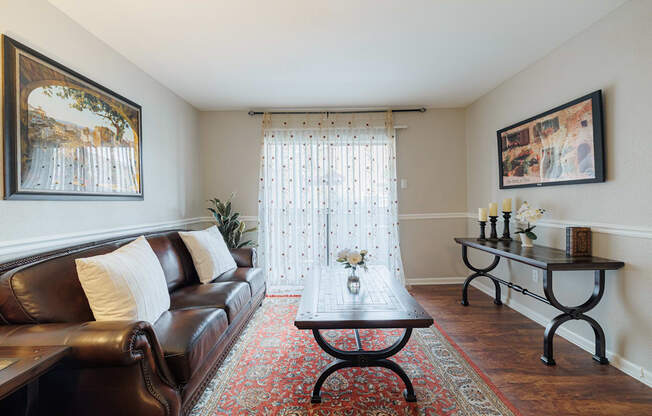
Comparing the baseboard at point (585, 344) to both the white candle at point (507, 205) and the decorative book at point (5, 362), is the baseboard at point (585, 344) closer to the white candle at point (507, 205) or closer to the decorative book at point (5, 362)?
the white candle at point (507, 205)

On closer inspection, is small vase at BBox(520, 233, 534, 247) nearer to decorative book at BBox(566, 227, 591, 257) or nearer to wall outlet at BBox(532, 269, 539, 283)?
wall outlet at BBox(532, 269, 539, 283)

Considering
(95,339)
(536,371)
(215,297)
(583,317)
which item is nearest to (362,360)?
(215,297)

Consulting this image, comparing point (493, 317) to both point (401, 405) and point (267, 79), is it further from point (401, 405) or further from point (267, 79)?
point (267, 79)

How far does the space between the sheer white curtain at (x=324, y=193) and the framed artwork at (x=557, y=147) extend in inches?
54.5

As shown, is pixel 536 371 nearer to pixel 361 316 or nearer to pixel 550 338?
pixel 550 338

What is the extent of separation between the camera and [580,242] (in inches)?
86.5

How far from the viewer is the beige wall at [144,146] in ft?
5.52

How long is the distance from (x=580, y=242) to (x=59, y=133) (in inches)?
149

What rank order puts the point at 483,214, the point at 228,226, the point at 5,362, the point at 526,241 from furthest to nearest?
the point at 228,226, the point at 483,214, the point at 526,241, the point at 5,362

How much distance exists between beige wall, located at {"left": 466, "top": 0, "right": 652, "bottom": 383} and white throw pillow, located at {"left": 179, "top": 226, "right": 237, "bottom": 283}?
307 centimetres

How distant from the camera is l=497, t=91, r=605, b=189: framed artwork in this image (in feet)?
7.06

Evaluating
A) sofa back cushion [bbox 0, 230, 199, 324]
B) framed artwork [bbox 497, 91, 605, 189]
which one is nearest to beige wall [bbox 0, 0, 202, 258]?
sofa back cushion [bbox 0, 230, 199, 324]

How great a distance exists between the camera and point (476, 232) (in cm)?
382

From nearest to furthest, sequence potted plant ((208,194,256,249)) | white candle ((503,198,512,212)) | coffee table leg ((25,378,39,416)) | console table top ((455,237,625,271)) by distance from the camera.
Result: coffee table leg ((25,378,39,416)), console table top ((455,237,625,271)), white candle ((503,198,512,212)), potted plant ((208,194,256,249))
